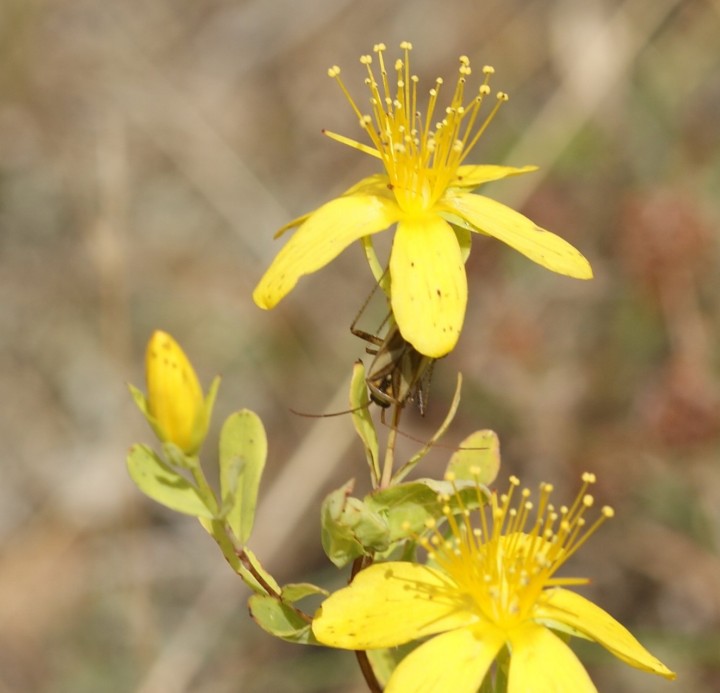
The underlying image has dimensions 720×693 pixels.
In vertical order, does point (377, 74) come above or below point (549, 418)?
above

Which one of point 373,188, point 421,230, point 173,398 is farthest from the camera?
point 373,188

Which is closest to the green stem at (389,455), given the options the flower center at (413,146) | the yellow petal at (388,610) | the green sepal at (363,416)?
the green sepal at (363,416)

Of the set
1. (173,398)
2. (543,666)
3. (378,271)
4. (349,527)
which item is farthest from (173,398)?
(543,666)

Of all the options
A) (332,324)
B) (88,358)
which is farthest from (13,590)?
(332,324)

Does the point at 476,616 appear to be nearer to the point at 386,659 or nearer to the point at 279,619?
the point at 386,659

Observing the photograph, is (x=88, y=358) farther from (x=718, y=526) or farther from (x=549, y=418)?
(x=718, y=526)

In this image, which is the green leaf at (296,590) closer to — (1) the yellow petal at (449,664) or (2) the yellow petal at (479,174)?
(1) the yellow petal at (449,664)
